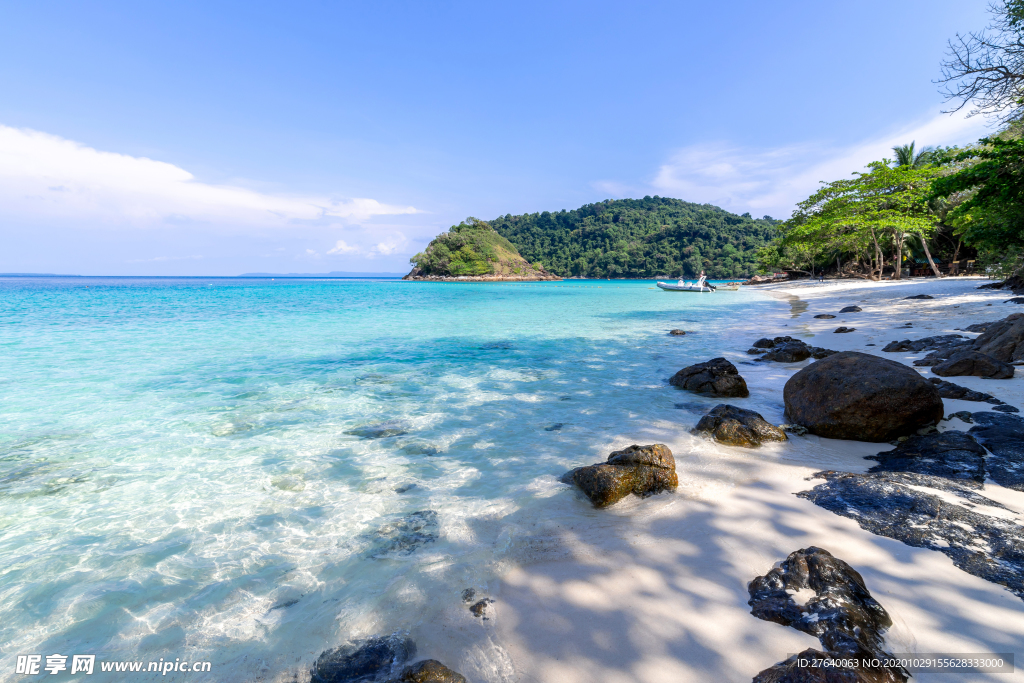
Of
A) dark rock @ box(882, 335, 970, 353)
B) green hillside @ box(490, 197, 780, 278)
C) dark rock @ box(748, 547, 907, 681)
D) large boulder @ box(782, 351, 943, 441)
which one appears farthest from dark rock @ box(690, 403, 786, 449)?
green hillside @ box(490, 197, 780, 278)

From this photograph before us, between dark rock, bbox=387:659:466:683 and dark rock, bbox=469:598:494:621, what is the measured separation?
1.66 feet

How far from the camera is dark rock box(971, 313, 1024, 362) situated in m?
7.58

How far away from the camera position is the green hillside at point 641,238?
116 metres

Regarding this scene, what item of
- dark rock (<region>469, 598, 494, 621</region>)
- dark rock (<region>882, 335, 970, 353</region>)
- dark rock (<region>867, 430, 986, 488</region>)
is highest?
dark rock (<region>882, 335, 970, 353</region>)

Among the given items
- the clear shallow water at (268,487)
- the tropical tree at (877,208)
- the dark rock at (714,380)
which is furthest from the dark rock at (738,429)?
the tropical tree at (877,208)

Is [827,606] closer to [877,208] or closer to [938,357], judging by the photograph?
[938,357]

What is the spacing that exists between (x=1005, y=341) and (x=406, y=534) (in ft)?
37.3

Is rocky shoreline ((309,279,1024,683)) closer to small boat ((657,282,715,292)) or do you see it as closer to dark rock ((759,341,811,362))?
dark rock ((759,341,811,362))

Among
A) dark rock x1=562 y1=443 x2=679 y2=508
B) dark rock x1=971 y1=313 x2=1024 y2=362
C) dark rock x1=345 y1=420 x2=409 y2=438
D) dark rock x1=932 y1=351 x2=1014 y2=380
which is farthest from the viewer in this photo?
dark rock x1=971 y1=313 x2=1024 y2=362

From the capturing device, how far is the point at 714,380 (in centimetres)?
801

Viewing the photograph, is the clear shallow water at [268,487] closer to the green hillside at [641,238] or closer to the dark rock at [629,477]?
the dark rock at [629,477]

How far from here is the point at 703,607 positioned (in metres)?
2.63

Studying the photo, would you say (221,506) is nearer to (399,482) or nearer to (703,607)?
(399,482)

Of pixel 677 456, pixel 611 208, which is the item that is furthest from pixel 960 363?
pixel 611 208
